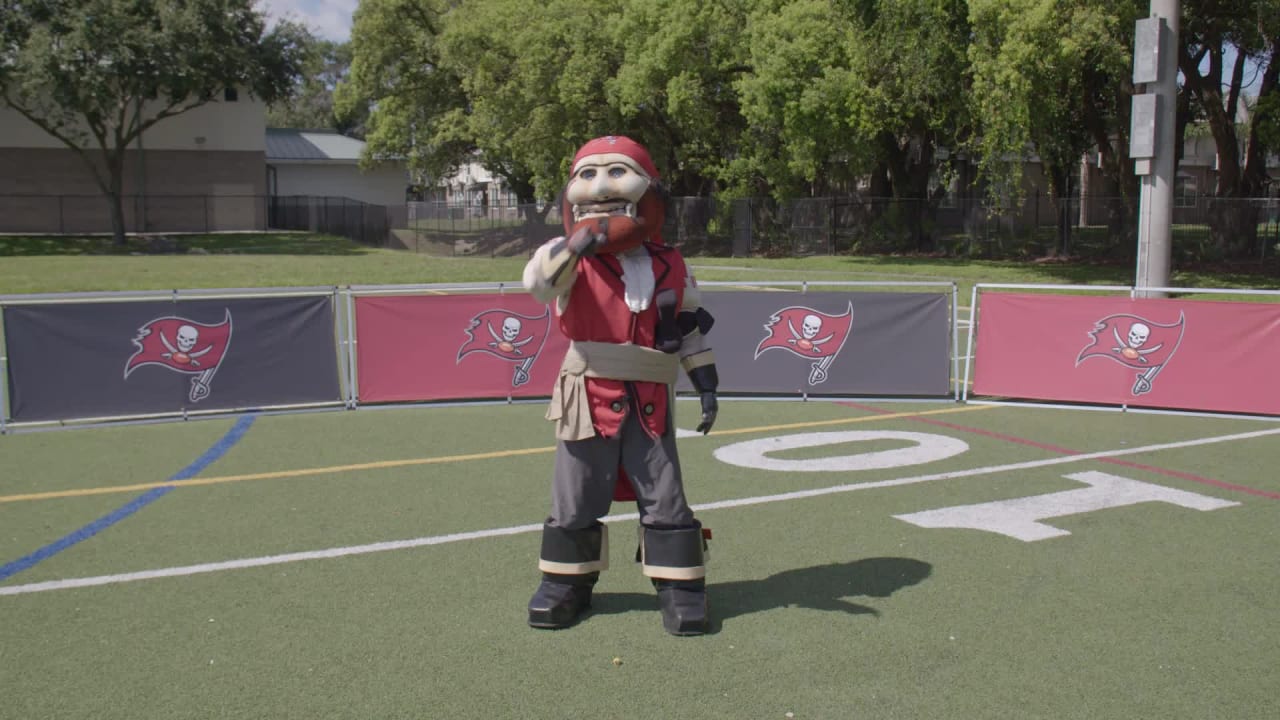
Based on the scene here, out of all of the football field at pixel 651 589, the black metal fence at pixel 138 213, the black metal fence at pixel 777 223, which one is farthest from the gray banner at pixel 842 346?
the black metal fence at pixel 138 213

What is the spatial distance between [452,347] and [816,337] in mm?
3659

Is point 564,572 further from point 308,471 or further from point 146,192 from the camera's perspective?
point 146,192

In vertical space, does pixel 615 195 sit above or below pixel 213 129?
below

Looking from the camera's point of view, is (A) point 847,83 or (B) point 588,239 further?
(A) point 847,83

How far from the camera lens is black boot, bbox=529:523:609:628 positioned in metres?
5.19

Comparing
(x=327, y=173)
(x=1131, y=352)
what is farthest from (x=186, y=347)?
(x=327, y=173)

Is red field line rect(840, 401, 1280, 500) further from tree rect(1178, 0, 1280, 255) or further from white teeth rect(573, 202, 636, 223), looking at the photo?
tree rect(1178, 0, 1280, 255)

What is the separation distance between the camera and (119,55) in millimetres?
36344

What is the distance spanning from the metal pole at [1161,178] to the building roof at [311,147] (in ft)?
151

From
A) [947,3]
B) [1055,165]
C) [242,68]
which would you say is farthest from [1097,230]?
[242,68]

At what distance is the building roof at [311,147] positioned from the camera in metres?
55.6

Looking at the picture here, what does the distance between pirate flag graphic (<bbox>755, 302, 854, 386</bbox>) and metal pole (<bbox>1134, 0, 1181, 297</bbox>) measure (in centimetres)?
382

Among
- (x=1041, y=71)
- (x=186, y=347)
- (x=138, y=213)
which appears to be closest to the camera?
(x=186, y=347)

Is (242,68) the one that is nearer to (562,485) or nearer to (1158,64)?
(1158,64)
